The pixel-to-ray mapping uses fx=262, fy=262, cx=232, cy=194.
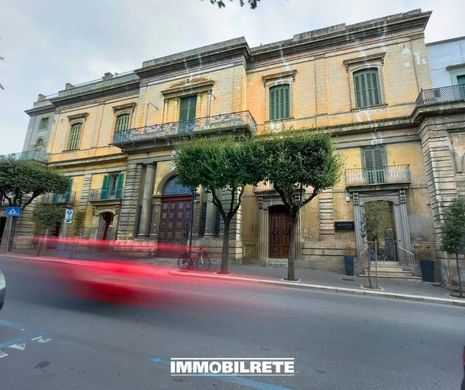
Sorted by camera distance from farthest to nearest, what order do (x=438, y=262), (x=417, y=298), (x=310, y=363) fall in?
(x=438, y=262), (x=417, y=298), (x=310, y=363)

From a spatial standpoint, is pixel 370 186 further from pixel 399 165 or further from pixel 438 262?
pixel 438 262

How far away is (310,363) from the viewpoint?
11.1 ft

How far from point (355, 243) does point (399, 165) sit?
4.80m

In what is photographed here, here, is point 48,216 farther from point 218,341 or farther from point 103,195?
point 218,341

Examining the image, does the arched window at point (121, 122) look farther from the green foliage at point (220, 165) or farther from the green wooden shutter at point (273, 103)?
the green foliage at point (220, 165)

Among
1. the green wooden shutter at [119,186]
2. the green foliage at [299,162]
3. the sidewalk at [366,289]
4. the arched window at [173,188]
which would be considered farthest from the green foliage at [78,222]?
the green foliage at [299,162]

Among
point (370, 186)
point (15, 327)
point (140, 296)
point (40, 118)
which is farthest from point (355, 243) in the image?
point (40, 118)

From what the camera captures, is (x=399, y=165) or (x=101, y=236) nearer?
(x=399, y=165)

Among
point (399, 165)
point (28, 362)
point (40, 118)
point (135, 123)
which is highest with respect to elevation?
point (40, 118)

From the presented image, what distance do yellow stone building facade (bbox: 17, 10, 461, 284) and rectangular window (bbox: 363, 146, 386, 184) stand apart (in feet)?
0.16

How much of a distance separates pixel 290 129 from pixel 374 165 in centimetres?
603

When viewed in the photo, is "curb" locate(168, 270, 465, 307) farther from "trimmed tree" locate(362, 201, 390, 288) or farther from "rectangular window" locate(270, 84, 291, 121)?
"rectangular window" locate(270, 84, 291, 121)

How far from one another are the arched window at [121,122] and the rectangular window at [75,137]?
14.2ft

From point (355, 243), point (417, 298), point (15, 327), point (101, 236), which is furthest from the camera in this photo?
point (101, 236)
